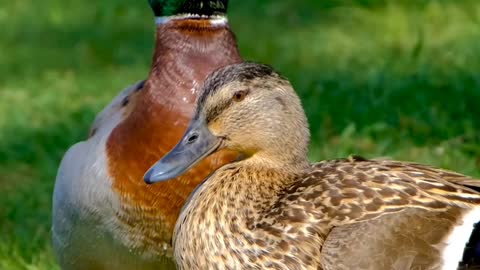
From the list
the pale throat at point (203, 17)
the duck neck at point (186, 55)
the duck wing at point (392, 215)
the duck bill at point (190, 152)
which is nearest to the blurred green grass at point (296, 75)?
the duck neck at point (186, 55)

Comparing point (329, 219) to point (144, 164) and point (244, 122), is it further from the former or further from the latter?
point (144, 164)

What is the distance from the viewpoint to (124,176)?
469 cm

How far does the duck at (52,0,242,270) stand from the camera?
4.66m

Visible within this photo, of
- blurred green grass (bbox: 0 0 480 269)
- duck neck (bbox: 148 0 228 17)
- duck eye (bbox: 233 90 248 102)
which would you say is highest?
duck neck (bbox: 148 0 228 17)

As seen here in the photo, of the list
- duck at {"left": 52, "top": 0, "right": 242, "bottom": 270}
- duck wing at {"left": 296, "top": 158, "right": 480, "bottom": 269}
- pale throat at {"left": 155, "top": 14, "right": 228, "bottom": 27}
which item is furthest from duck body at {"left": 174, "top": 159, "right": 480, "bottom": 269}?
pale throat at {"left": 155, "top": 14, "right": 228, "bottom": 27}

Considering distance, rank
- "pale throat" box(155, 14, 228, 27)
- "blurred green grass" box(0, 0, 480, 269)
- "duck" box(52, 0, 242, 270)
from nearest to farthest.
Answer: "duck" box(52, 0, 242, 270) → "pale throat" box(155, 14, 228, 27) → "blurred green grass" box(0, 0, 480, 269)

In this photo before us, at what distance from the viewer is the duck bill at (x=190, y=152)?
13.6 feet

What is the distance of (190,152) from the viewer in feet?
13.6

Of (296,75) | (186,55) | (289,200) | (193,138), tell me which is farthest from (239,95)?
(296,75)

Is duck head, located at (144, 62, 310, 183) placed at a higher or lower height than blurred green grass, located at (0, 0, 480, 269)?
higher

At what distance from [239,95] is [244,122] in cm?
9

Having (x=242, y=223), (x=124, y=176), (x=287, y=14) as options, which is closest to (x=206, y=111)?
(x=242, y=223)

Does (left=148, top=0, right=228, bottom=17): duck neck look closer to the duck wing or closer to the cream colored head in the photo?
the cream colored head

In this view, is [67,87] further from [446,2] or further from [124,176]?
[124,176]
